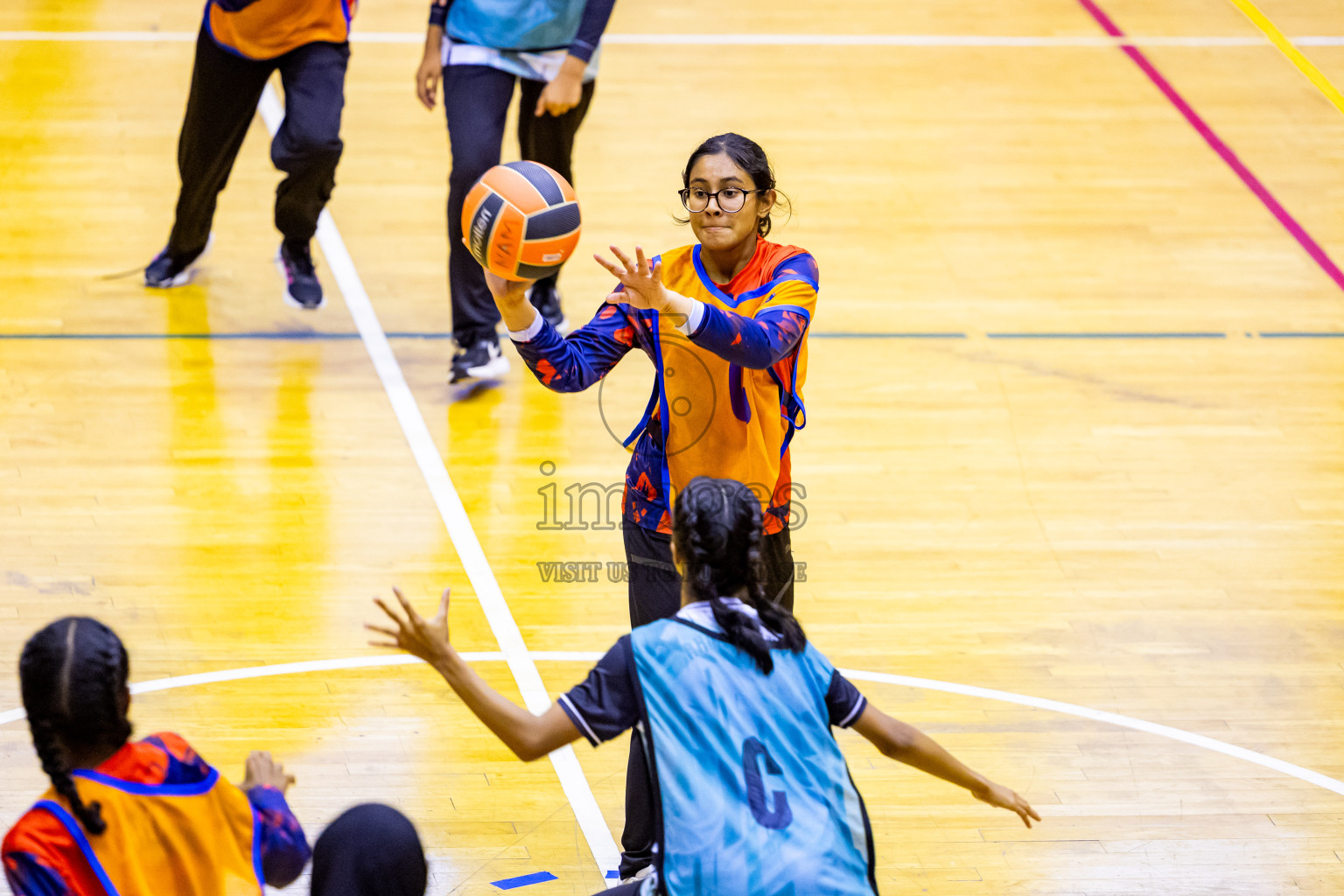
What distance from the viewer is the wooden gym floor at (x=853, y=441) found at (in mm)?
3844

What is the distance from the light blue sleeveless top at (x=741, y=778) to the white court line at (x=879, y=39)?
22.2ft

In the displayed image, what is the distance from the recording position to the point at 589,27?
17.8 ft

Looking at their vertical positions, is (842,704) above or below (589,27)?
below

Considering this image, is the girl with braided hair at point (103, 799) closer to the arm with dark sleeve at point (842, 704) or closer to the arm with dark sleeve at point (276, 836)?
the arm with dark sleeve at point (276, 836)

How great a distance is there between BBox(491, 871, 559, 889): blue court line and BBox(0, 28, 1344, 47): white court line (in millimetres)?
6091

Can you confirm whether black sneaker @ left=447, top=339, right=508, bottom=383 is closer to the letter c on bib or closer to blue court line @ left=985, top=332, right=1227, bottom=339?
blue court line @ left=985, top=332, right=1227, bottom=339

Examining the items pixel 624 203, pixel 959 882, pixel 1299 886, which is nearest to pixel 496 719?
pixel 959 882

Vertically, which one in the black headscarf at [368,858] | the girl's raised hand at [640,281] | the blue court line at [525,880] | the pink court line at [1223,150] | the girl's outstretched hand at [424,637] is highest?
the girl's raised hand at [640,281]

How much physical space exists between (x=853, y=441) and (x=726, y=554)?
2.99 metres

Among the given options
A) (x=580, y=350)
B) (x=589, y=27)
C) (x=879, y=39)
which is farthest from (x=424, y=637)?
(x=879, y=39)

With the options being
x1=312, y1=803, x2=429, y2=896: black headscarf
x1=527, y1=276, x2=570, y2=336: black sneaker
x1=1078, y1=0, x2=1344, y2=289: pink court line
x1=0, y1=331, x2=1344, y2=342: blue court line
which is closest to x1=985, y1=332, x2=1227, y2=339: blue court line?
x1=0, y1=331, x2=1344, y2=342: blue court line

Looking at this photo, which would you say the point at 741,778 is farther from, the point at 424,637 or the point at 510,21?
the point at 510,21

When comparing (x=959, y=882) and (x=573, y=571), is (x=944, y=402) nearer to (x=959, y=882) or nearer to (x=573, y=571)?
(x=573, y=571)

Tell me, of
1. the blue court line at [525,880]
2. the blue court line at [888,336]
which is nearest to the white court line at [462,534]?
the blue court line at [525,880]
